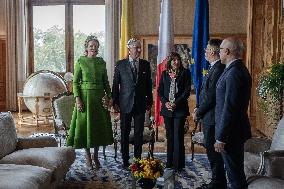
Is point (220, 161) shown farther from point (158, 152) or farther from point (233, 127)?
point (158, 152)

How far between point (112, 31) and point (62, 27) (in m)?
1.75

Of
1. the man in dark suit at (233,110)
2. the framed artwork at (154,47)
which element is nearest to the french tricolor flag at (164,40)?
the framed artwork at (154,47)

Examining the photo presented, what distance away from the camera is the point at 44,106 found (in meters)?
9.37

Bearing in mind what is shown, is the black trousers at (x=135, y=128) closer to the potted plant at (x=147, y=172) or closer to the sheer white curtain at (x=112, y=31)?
the potted plant at (x=147, y=172)

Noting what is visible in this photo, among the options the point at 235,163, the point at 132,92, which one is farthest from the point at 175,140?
the point at 235,163

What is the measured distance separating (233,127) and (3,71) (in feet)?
32.9

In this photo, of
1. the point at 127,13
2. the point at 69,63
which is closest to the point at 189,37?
the point at 127,13

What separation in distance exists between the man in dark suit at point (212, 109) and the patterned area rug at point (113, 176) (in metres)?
0.44

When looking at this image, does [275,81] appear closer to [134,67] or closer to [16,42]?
[134,67]

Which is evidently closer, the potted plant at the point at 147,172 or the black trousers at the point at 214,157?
the potted plant at the point at 147,172

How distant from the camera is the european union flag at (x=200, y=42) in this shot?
675 cm

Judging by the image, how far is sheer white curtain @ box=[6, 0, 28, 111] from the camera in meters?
11.8

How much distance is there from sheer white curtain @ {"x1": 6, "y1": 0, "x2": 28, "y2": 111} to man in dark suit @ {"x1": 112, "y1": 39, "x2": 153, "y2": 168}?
23.5ft

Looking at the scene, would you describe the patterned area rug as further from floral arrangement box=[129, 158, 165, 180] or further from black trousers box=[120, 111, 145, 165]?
floral arrangement box=[129, 158, 165, 180]
